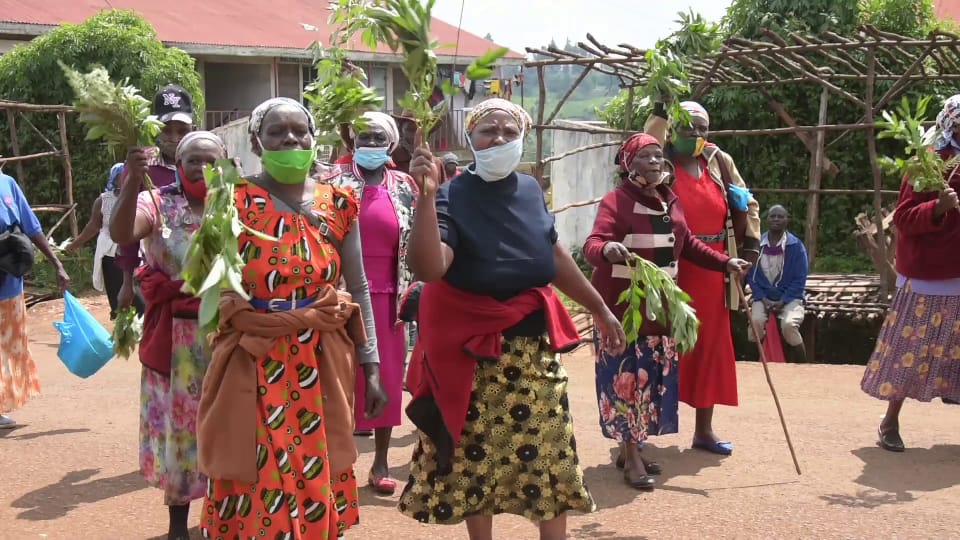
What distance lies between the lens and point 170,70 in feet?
57.5

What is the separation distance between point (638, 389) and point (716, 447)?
3.19 feet

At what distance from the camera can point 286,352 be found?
3.99 metres

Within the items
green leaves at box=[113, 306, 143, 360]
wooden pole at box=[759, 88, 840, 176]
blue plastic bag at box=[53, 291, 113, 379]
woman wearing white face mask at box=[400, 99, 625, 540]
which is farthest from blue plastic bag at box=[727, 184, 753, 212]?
wooden pole at box=[759, 88, 840, 176]

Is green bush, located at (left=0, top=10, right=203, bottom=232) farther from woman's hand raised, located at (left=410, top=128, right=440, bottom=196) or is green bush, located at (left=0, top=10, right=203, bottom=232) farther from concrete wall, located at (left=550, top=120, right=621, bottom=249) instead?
woman's hand raised, located at (left=410, top=128, right=440, bottom=196)

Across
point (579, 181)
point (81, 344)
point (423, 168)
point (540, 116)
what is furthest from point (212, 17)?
point (423, 168)

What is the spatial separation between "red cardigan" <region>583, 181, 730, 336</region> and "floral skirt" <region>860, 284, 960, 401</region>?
65.8 inches

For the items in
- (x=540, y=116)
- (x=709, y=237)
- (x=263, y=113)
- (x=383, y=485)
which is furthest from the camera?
(x=540, y=116)

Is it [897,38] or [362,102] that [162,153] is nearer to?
[362,102]

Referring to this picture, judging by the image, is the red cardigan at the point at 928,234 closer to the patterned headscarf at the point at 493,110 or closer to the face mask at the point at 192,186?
the patterned headscarf at the point at 493,110

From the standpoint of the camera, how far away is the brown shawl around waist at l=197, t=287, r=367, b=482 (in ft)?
12.8

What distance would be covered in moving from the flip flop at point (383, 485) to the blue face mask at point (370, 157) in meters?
1.75

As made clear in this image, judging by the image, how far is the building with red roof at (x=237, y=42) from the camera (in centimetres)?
2222

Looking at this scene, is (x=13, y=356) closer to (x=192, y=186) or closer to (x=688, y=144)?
(x=192, y=186)

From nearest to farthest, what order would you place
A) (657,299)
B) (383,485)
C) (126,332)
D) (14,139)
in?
(657,299) → (383,485) → (126,332) → (14,139)
